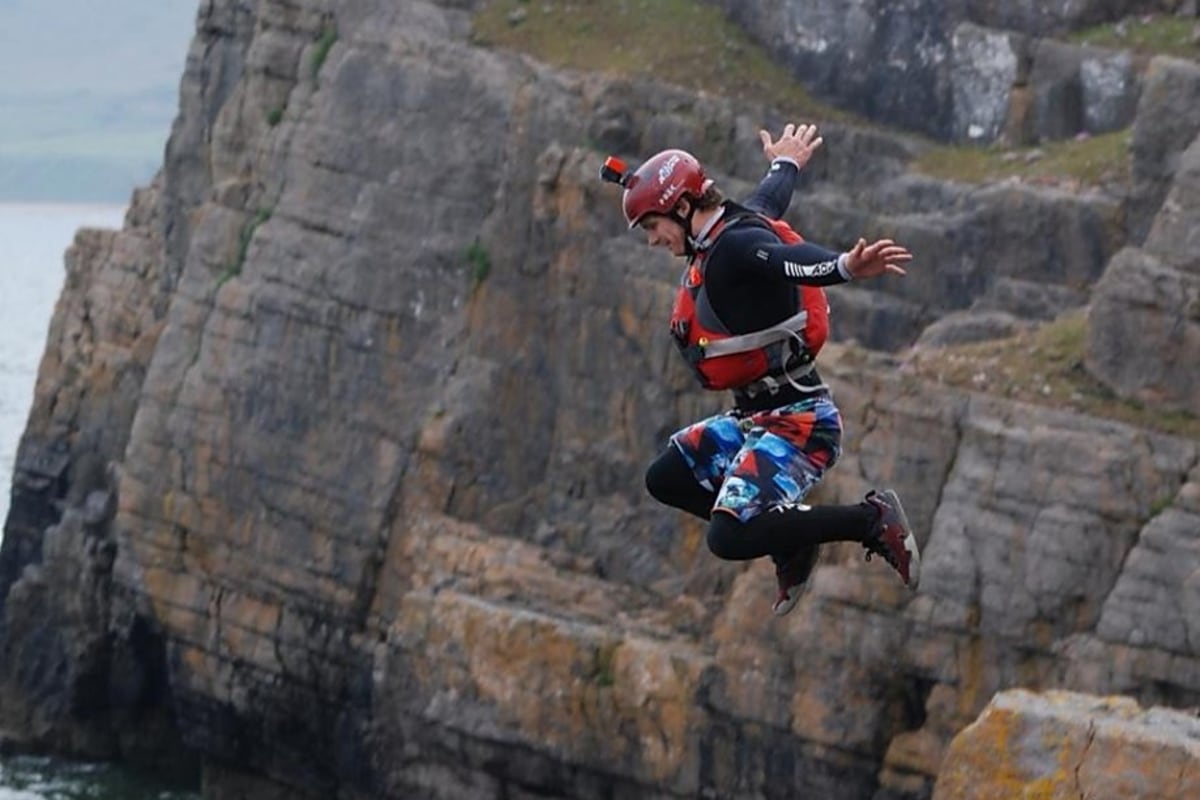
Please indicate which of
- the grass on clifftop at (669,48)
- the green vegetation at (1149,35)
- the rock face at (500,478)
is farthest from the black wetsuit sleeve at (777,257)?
the green vegetation at (1149,35)

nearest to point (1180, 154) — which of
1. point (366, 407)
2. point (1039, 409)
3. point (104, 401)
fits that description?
point (1039, 409)

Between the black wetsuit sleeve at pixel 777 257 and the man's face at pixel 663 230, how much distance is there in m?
0.24

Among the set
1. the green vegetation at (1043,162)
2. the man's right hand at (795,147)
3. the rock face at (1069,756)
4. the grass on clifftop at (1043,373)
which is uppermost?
the green vegetation at (1043,162)

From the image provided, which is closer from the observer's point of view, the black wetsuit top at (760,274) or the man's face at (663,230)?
the black wetsuit top at (760,274)

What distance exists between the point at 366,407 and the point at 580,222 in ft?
12.8

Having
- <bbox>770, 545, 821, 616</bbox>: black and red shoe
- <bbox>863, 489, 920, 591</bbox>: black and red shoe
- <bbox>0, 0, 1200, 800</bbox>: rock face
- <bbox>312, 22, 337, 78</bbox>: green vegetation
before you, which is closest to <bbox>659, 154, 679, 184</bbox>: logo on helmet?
<bbox>863, 489, 920, 591</bbox>: black and red shoe

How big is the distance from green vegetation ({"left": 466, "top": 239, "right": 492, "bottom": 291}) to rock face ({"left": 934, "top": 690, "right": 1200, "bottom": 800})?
22.8 m

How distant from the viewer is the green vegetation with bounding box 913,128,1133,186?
1604 inches

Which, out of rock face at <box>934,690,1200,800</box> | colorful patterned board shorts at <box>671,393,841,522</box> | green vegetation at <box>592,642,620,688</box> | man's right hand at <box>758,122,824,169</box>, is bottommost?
rock face at <box>934,690,1200,800</box>

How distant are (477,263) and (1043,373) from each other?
1000 cm

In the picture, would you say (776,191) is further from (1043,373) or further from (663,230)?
(1043,373)

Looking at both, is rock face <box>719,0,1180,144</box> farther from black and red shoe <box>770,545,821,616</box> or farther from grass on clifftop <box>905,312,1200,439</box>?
black and red shoe <box>770,545,821,616</box>

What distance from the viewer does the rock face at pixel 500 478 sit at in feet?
117

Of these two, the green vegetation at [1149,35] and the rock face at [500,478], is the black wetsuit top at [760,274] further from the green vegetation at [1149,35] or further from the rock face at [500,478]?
the green vegetation at [1149,35]
